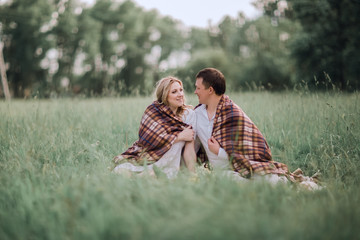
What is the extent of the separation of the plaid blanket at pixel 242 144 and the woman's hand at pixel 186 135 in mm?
259

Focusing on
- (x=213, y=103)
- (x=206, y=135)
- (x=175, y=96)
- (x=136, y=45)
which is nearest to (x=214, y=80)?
(x=213, y=103)

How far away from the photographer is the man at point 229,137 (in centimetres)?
280

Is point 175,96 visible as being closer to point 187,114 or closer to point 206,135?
point 187,114

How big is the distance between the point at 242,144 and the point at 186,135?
0.63 meters

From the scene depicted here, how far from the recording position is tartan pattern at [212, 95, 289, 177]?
279 cm

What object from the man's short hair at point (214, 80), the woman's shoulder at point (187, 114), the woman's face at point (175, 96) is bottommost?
the woman's shoulder at point (187, 114)

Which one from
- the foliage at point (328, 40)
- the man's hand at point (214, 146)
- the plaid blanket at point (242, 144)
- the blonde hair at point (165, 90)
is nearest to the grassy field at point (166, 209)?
the plaid blanket at point (242, 144)

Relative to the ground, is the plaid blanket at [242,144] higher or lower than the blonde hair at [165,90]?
lower

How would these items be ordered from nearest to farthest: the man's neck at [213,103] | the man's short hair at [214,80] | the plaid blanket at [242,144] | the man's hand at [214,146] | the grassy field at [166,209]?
the grassy field at [166,209] → the plaid blanket at [242,144] → the man's hand at [214,146] → the man's short hair at [214,80] → the man's neck at [213,103]

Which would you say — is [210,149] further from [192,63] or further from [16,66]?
[16,66]

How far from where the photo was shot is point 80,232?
1.42 meters

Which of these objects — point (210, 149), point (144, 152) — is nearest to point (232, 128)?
point (210, 149)

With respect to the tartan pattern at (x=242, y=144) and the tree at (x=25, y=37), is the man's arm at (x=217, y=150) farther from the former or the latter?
the tree at (x=25, y=37)

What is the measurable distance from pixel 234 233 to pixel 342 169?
231 centimetres
